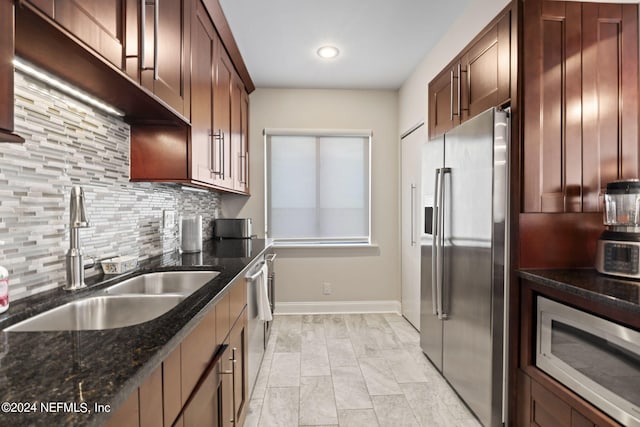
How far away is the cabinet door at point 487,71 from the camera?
1.70 m

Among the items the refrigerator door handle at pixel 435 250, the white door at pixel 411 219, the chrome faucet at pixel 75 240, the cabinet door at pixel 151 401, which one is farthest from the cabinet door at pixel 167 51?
the white door at pixel 411 219

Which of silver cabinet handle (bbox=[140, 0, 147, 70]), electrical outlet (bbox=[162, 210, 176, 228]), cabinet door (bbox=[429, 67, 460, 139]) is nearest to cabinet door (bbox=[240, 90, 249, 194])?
electrical outlet (bbox=[162, 210, 176, 228])

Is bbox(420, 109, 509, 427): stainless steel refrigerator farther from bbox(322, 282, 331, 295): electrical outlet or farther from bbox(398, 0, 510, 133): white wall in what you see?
bbox(322, 282, 331, 295): electrical outlet

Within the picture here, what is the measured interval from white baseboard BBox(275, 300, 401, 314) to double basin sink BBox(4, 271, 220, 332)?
232 cm

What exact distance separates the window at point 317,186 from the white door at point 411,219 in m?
0.41

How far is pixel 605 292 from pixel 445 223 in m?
1.01

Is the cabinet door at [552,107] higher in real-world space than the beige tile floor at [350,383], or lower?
higher

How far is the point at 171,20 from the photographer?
56.3 inches

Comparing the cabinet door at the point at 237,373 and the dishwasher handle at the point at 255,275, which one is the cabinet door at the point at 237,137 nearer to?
the dishwasher handle at the point at 255,275

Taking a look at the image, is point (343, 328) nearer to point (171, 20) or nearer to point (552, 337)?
point (552, 337)

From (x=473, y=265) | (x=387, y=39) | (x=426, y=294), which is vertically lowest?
(x=426, y=294)

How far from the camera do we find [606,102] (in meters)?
1.60

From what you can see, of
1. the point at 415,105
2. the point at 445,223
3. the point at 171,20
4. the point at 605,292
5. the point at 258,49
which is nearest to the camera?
the point at 605,292

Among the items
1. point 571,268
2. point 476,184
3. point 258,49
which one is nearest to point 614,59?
point 476,184
